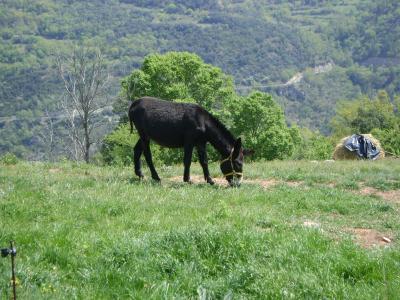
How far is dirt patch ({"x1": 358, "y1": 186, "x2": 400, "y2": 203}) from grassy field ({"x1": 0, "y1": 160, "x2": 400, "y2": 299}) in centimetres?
207

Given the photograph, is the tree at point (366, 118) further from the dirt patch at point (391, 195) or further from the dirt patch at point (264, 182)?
the dirt patch at point (264, 182)

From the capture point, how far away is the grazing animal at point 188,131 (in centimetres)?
1647

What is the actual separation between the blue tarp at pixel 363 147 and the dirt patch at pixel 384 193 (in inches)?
691

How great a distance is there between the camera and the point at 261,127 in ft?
194

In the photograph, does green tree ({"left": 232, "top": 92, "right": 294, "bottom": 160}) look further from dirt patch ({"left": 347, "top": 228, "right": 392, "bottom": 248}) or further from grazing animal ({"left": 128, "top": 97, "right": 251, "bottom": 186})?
dirt patch ({"left": 347, "top": 228, "right": 392, "bottom": 248})

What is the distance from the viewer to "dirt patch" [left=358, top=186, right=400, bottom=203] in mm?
16016

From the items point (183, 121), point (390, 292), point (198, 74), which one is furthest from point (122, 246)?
point (198, 74)

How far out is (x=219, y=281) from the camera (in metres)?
7.92

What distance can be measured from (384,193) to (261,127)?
4240 centimetres

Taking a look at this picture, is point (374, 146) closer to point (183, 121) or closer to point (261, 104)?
point (183, 121)

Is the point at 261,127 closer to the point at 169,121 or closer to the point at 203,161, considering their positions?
the point at 203,161

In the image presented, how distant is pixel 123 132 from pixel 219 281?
43472 millimetres

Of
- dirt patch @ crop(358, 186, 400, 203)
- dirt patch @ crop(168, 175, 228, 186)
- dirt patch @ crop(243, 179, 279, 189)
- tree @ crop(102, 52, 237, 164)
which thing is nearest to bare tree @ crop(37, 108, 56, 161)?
tree @ crop(102, 52, 237, 164)

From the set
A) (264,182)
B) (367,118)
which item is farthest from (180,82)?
(264,182)
